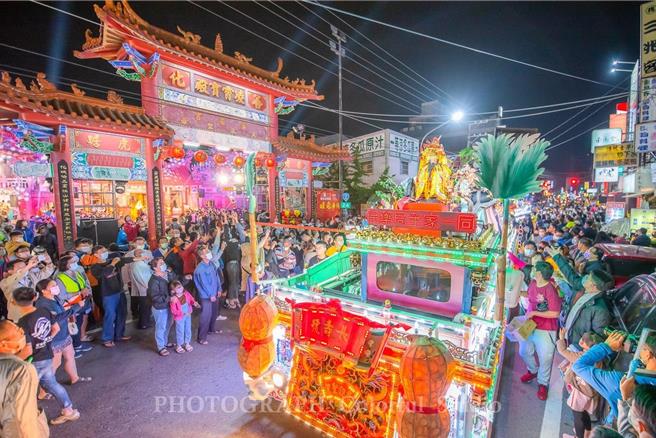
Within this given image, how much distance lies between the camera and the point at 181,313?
18.6 ft

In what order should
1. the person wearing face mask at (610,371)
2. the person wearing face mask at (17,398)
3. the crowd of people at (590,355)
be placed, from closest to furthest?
the crowd of people at (590,355), the person wearing face mask at (610,371), the person wearing face mask at (17,398)

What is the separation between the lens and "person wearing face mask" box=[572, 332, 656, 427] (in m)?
2.35

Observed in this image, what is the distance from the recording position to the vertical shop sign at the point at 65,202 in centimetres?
909

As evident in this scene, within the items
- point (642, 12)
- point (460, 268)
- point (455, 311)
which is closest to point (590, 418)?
point (455, 311)

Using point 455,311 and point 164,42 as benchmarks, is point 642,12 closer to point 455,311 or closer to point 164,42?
point 455,311

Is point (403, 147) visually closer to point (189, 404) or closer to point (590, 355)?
point (590, 355)

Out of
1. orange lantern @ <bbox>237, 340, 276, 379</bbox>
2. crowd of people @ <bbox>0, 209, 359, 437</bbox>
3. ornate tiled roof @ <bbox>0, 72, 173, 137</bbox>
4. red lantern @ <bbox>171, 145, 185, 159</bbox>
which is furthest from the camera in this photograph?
red lantern @ <bbox>171, 145, 185, 159</bbox>

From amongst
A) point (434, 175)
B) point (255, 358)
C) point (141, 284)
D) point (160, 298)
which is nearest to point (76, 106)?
point (141, 284)

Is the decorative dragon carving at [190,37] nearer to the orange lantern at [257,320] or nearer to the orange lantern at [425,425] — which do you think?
the orange lantern at [257,320]

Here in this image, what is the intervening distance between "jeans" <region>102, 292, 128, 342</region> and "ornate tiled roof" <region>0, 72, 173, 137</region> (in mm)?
6230

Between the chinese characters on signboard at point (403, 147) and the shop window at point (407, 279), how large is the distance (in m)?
23.7

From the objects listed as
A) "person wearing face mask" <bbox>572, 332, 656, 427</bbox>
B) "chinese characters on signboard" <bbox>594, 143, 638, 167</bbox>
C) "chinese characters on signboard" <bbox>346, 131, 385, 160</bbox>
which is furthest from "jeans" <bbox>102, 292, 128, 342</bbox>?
"chinese characters on signboard" <bbox>346, 131, 385, 160</bbox>

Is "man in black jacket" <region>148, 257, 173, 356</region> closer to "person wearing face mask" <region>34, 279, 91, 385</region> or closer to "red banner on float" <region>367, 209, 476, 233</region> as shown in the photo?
"person wearing face mask" <region>34, 279, 91, 385</region>

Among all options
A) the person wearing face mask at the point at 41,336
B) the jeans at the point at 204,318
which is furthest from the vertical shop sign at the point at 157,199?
the person wearing face mask at the point at 41,336
